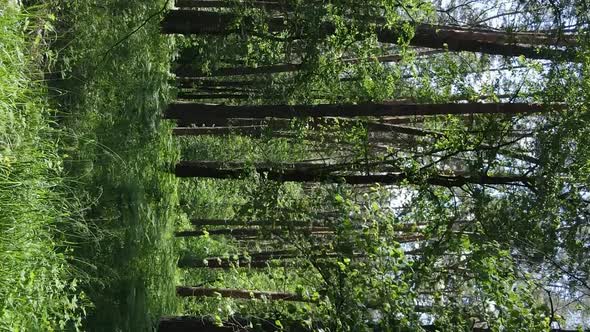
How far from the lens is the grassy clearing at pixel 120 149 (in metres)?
8.81

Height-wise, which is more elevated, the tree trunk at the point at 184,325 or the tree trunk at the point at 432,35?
the tree trunk at the point at 432,35

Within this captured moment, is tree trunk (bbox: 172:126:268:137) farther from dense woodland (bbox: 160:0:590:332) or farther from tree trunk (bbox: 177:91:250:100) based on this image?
dense woodland (bbox: 160:0:590:332)

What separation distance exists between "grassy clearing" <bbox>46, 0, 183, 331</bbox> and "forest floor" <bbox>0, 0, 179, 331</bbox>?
2 cm

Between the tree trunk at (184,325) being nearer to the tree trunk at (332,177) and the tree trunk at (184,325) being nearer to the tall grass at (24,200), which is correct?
the tall grass at (24,200)

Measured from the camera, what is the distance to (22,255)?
5766 millimetres

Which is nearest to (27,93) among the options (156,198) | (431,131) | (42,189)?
(42,189)

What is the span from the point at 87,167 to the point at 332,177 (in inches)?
141

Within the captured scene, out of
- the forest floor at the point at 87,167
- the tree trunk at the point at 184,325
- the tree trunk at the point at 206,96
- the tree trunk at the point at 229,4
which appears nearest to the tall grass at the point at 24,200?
the forest floor at the point at 87,167

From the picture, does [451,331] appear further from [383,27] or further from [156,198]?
[156,198]

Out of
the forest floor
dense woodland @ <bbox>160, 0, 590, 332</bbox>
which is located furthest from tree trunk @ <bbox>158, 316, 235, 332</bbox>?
the forest floor

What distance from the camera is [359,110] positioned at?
9.62 m

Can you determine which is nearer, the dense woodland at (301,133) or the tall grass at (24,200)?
the tall grass at (24,200)

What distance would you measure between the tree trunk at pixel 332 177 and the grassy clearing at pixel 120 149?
55cm

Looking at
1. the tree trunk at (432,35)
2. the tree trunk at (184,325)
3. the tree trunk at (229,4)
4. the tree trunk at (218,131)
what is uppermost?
the tree trunk at (229,4)
